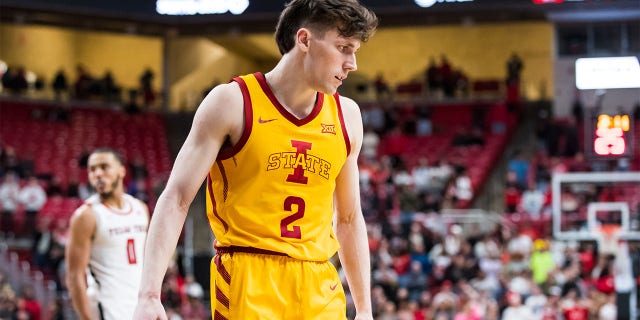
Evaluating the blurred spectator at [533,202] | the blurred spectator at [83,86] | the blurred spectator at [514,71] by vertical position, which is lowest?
the blurred spectator at [533,202]

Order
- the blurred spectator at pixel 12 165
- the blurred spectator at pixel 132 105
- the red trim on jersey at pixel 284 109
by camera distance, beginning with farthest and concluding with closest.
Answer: the blurred spectator at pixel 132 105 < the blurred spectator at pixel 12 165 < the red trim on jersey at pixel 284 109

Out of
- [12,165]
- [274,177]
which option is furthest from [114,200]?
[12,165]

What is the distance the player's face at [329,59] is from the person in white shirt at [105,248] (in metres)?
3.44

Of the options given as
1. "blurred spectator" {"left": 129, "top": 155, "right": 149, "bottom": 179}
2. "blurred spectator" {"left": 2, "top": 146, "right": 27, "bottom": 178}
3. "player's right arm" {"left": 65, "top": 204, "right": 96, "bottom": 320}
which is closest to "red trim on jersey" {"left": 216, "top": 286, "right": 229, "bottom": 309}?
"player's right arm" {"left": 65, "top": 204, "right": 96, "bottom": 320}

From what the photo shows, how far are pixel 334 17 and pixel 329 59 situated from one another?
0.18 metres

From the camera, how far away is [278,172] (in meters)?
4.52

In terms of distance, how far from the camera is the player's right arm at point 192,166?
4.36 metres

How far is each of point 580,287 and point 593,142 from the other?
4.07m

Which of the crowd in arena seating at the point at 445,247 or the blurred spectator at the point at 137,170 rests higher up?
the blurred spectator at the point at 137,170

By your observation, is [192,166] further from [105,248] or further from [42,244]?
[42,244]

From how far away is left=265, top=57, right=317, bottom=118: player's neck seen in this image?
15.1ft

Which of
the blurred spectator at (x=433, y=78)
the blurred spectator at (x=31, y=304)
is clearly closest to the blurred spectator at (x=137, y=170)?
the blurred spectator at (x=31, y=304)

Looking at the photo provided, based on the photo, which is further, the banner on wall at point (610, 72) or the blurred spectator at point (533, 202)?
the blurred spectator at point (533, 202)

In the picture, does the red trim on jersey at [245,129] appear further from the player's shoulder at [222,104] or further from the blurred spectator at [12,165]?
the blurred spectator at [12,165]
